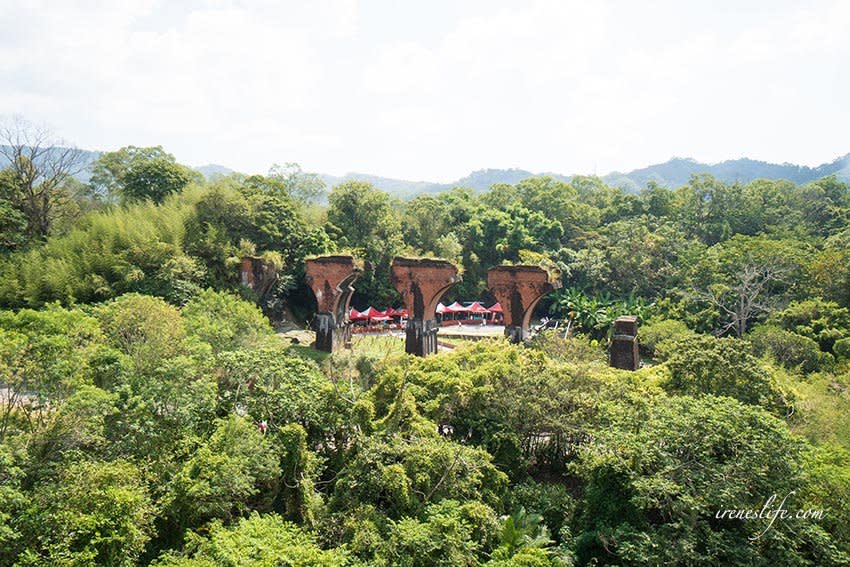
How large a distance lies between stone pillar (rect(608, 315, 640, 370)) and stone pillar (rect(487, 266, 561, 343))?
2.99 metres

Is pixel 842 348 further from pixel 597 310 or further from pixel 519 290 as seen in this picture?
pixel 519 290

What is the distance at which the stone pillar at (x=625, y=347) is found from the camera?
20.0 meters

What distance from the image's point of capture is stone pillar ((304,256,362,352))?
2378 cm

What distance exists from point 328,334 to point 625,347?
41.3ft

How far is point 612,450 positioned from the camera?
1077cm

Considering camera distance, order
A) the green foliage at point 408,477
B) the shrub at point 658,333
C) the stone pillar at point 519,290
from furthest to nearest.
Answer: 1. the shrub at point 658,333
2. the stone pillar at point 519,290
3. the green foliage at point 408,477

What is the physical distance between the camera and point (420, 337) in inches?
891

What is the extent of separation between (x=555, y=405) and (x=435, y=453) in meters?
3.42

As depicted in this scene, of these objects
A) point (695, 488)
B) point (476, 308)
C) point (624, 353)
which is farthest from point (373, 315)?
point (695, 488)

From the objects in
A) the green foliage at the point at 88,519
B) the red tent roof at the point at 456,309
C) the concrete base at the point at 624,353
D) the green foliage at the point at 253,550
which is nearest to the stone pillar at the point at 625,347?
the concrete base at the point at 624,353

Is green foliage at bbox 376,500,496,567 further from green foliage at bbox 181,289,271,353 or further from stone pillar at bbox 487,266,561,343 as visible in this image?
stone pillar at bbox 487,266,561,343

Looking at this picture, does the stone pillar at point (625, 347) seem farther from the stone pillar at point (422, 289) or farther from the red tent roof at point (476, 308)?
the red tent roof at point (476, 308)

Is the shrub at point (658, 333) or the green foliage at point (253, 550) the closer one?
the green foliage at point (253, 550)

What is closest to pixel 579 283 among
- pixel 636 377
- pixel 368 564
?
pixel 636 377
